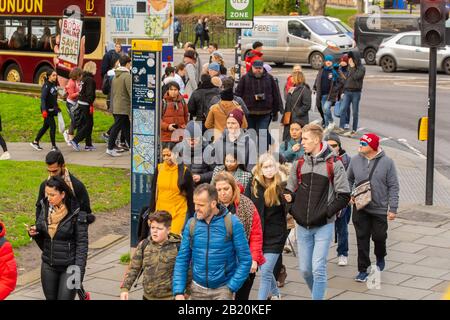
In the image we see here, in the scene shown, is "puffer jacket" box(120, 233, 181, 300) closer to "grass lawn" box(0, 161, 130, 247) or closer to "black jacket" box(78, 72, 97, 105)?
"grass lawn" box(0, 161, 130, 247)

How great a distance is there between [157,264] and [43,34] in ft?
78.9

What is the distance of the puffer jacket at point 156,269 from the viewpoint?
839 centimetres

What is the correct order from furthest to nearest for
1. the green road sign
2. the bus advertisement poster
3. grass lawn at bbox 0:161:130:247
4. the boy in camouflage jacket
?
1. the bus advertisement poster
2. the green road sign
3. grass lawn at bbox 0:161:130:247
4. the boy in camouflage jacket

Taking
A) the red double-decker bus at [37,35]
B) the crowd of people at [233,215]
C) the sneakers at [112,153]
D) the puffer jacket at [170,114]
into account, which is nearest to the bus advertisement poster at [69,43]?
the red double-decker bus at [37,35]

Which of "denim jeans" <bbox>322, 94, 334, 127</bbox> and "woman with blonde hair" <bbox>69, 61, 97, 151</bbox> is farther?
"denim jeans" <bbox>322, 94, 334, 127</bbox>

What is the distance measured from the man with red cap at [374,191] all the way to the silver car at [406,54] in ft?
86.5

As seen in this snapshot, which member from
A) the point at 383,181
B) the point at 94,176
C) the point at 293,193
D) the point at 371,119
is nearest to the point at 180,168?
the point at 293,193

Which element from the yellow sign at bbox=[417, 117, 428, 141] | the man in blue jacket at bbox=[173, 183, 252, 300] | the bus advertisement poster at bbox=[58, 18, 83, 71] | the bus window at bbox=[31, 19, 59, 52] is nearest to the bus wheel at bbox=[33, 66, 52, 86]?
the bus window at bbox=[31, 19, 59, 52]

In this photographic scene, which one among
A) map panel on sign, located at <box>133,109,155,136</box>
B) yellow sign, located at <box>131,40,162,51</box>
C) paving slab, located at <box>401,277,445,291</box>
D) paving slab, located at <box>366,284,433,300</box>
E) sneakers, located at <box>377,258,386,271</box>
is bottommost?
paving slab, located at <box>366,284,433,300</box>

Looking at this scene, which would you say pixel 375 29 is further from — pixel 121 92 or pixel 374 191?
pixel 374 191

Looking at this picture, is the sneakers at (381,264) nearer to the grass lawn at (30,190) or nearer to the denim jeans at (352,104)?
the grass lawn at (30,190)

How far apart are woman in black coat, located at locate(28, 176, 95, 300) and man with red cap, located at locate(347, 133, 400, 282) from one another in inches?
134

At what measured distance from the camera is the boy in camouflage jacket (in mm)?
8383

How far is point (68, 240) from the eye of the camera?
9164 mm
